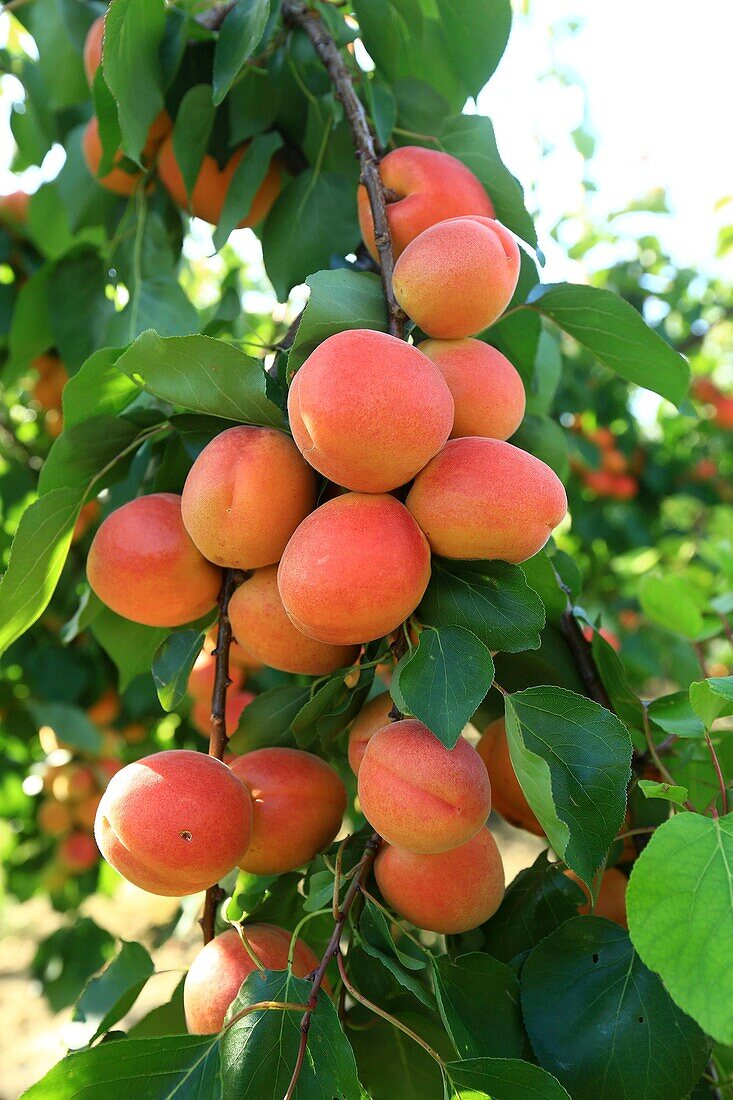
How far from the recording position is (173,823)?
0.53 meters

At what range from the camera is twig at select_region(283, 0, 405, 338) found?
2.01 ft

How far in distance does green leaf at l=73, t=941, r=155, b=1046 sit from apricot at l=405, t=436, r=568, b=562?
0.42 meters

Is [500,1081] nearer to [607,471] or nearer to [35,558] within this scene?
[35,558]

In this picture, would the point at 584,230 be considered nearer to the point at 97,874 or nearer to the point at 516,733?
the point at 97,874

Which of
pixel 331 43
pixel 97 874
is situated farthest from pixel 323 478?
pixel 97 874

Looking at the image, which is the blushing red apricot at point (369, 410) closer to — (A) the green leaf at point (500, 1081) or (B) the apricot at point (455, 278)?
(B) the apricot at point (455, 278)

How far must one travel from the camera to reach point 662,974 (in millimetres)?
433

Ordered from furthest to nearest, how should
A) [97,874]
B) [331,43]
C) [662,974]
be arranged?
[97,874] < [331,43] < [662,974]

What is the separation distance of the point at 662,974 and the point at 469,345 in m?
0.38

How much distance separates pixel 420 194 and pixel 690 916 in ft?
1.68

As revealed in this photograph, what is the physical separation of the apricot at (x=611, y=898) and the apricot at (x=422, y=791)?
0.68 feet

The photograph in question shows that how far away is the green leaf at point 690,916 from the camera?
42cm

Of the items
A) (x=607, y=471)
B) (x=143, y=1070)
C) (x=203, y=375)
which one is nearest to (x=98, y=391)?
(x=203, y=375)

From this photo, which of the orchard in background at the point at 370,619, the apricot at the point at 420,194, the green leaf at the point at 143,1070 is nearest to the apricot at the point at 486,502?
the orchard in background at the point at 370,619
